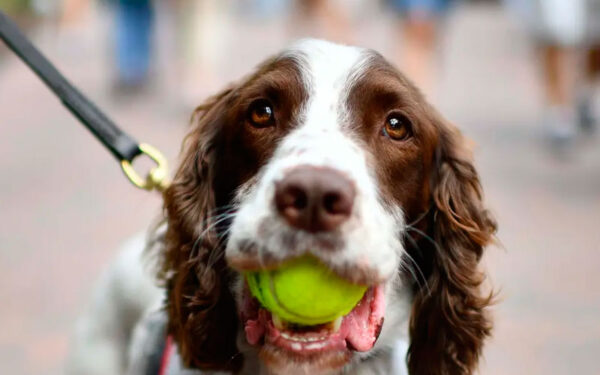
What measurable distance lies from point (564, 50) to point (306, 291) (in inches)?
276

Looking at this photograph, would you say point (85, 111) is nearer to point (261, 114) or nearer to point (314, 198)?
point (261, 114)

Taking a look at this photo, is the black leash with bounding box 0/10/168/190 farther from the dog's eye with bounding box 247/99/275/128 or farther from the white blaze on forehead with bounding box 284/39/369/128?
the white blaze on forehead with bounding box 284/39/369/128

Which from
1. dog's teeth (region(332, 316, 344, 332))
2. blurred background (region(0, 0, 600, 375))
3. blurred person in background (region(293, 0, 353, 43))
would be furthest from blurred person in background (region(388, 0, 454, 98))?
dog's teeth (region(332, 316, 344, 332))

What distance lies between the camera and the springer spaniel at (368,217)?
266 cm

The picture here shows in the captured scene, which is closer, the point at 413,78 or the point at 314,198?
the point at 314,198

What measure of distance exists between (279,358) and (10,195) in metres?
5.46

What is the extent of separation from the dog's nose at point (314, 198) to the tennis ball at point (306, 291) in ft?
0.42

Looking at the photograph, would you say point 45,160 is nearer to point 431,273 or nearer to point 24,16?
point 431,273

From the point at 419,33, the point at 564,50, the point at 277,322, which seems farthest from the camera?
the point at 564,50

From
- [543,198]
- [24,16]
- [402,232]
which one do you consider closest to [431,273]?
[402,232]

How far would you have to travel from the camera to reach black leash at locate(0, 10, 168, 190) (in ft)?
10.7

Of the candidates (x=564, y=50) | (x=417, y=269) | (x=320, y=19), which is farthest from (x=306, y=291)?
(x=320, y=19)

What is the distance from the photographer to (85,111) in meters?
3.27

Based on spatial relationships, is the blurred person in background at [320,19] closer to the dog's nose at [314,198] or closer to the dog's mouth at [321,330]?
the dog's mouth at [321,330]
